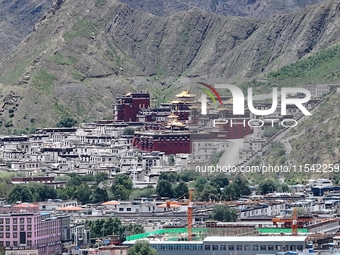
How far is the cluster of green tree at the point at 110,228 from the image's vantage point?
408 feet

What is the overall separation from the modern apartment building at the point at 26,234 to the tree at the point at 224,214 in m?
12.8

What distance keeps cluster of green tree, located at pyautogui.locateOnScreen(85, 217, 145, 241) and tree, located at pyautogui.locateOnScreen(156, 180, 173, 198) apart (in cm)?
2681

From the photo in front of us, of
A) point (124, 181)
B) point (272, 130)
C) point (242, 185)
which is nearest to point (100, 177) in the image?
point (124, 181)

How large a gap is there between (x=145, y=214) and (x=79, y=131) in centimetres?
5892

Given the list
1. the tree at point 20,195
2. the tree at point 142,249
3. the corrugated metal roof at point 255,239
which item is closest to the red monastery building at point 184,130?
the tree at point 20,195

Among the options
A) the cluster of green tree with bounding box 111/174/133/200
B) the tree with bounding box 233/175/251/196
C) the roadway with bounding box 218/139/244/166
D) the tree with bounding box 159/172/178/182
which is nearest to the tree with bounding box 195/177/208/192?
the tree with bounding box 233/175/251/196

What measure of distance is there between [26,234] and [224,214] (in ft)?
52.8

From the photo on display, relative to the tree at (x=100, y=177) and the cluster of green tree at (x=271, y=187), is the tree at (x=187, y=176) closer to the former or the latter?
the tree at (x=100, y=177)

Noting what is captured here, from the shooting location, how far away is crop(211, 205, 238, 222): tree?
5089 inches

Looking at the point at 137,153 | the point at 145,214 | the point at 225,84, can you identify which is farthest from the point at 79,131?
the point at 145,214

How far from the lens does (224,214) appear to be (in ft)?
428

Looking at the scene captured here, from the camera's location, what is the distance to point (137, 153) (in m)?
185

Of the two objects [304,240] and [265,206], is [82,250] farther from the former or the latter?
[265,206]

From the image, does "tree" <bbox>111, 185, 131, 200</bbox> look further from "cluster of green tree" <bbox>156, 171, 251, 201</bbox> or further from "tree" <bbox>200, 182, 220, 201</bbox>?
"tree" <bbox>200, 182, 220, 201</bbox>
